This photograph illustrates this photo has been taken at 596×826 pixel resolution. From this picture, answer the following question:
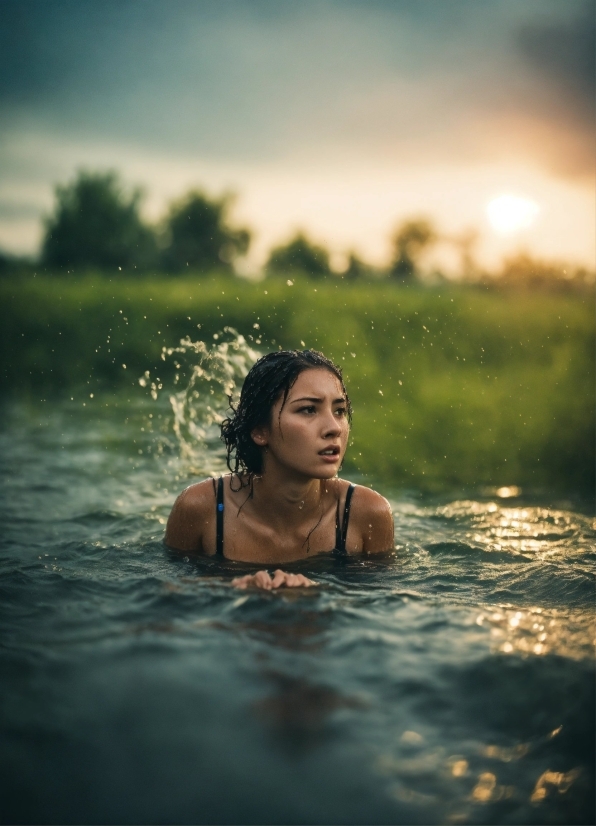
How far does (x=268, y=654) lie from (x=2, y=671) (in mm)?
1122

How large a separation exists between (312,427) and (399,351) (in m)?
8.21

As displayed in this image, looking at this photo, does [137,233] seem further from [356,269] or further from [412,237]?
[356,269]

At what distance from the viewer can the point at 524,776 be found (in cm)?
276

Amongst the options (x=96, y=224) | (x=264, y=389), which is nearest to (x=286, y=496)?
(x=264, y=389)

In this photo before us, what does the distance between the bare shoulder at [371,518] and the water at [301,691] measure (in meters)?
0.15

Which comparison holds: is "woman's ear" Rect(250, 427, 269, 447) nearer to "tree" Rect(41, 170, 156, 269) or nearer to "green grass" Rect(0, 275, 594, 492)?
"green grass" Rect(0, 275, 594, 492)

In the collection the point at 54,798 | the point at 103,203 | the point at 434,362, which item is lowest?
the point at 54,798

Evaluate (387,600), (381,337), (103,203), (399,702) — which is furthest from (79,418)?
(103,203)

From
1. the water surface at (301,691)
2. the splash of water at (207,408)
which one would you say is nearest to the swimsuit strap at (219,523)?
the water surface at (301,691)

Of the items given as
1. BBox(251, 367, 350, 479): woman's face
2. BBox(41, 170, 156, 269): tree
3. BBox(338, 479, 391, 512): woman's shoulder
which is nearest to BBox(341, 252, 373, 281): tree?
BBox(338, 479, 391, 512): woman's shoulder

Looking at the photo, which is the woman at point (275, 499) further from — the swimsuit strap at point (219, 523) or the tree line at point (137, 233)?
the tree line at point (137, 233)

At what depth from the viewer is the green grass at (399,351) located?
30.9ft

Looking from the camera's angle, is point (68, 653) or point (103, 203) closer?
point (68, 653)

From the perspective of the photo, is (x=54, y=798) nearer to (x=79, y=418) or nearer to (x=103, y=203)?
(x=79, y=418)
